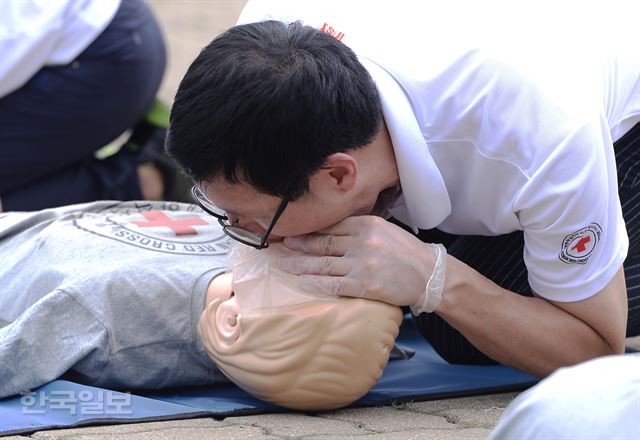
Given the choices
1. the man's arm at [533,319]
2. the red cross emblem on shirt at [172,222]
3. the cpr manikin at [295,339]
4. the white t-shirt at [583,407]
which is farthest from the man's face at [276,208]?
the white t-shirt at [583,407]

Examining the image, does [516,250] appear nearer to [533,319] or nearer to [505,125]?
[533,319]

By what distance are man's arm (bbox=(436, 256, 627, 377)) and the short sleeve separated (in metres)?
0.04

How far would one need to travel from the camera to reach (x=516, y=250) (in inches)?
92.6

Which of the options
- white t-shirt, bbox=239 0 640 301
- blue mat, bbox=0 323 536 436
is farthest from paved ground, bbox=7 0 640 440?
white t-shirt, bbox=239 0 640 301

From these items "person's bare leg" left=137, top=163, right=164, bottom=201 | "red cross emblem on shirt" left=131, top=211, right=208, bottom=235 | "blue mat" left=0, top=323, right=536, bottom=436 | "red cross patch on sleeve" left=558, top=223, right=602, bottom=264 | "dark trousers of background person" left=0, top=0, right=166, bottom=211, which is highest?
"red cross patch on sleeve" left=558, top=223, right=602, bottom=264

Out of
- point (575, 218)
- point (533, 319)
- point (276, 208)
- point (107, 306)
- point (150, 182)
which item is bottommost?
point (150, 182)

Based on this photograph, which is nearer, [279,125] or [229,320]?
[279,125]

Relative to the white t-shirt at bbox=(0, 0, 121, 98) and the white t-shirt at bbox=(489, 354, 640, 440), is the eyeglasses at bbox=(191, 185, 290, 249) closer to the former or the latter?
the white t-shirt at bbox=(489, 354, 640, 440)

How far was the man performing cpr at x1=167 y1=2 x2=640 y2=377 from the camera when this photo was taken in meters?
1.84

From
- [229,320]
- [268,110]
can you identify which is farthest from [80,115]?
[268,110]

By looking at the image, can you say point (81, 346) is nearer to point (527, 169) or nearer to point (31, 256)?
point (31, 256)

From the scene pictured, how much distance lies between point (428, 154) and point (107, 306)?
71 cm

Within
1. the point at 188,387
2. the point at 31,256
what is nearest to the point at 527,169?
the point at 188,387

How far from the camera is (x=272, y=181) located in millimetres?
1862
